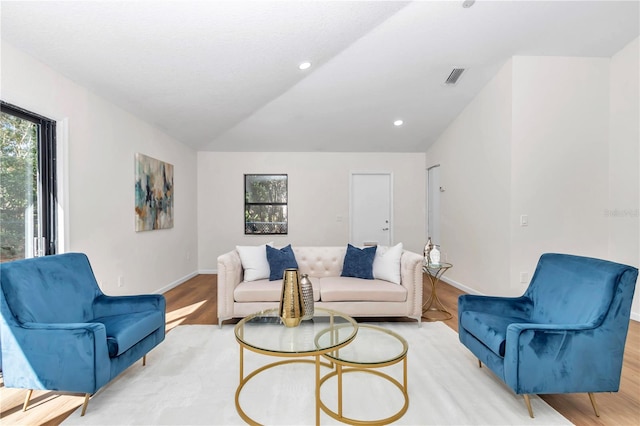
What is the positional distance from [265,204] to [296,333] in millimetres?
4194

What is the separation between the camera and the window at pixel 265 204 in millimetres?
5934

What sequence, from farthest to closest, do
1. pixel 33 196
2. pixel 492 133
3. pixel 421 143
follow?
pixel 421 143, pixel 492 133, pixel 33 196

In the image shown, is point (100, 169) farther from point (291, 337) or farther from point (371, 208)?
point (371, 208)

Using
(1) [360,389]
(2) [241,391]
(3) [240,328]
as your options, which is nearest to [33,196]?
(3) [240,328]

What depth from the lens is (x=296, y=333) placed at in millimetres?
1951

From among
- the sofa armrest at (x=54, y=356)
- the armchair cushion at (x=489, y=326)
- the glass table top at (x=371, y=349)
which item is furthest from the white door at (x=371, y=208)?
the sofa armrest at (x=54, y=356)

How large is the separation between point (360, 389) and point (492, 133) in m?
3.41

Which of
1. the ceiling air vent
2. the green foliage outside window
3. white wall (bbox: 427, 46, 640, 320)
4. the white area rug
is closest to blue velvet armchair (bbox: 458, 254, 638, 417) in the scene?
the white area rug

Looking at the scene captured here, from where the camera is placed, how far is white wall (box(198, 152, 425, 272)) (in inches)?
232

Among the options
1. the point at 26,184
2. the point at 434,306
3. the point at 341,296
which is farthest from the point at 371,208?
the point at 26,184

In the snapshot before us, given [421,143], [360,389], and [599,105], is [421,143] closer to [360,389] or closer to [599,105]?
[599,105]

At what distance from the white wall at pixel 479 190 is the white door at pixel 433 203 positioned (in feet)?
1.02

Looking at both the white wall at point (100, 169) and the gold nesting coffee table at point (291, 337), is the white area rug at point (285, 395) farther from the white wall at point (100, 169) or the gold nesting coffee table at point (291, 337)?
the white wall at point (100, 169)

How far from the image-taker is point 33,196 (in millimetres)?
2529
